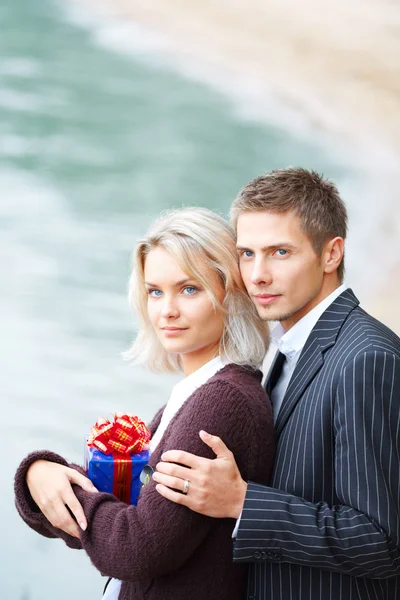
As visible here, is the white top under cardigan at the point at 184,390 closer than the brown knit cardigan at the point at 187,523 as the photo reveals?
No

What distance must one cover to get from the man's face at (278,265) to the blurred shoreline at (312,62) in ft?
6.77

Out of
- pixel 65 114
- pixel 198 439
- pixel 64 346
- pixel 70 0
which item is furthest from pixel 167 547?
pixel 70 0

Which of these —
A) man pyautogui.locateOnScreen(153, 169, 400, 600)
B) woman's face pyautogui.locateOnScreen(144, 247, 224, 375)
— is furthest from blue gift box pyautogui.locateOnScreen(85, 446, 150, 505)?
woman's face pyautogui.locateOnScreen(144, 247, 224, 375)

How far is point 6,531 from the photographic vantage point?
3.72 m

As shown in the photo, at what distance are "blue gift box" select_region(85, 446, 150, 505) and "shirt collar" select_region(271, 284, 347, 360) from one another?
403mm

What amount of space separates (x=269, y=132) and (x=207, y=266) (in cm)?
216

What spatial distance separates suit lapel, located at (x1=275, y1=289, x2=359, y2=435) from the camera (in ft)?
5.66

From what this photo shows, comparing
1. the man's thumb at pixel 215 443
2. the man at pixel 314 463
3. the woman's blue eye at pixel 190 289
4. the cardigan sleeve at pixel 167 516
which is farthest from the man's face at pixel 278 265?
the man's thumb at pixel 215 443

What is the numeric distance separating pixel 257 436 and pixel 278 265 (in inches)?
15.7

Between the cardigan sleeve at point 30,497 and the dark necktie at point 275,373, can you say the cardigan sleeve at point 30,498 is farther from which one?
the dark necktie at point 275,373

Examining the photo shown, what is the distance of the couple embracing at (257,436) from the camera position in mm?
1569

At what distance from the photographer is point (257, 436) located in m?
1.67

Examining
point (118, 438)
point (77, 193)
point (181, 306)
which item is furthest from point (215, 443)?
point (77, 193)

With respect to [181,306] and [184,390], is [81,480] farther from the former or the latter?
[181,306]
